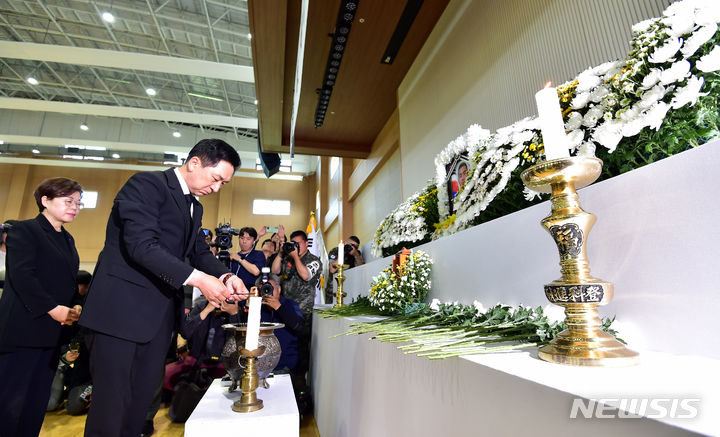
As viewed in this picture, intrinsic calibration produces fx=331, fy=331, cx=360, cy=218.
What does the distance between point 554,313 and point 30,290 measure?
211cm

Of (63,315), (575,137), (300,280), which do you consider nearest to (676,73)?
(575,137)

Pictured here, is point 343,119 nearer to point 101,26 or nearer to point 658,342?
point 658,342

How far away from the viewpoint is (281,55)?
11.8ft

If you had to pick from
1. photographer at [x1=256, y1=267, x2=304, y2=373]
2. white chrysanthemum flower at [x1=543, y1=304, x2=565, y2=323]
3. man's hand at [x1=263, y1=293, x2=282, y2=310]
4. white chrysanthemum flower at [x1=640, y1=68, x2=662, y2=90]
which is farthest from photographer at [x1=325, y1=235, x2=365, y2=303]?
white chrysanthemum flower at [x1=640, y1=68, x2=662, y2=90]

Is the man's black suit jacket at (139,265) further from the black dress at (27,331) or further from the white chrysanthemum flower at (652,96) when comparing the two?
the white chrysanthemum flower at (652,96)

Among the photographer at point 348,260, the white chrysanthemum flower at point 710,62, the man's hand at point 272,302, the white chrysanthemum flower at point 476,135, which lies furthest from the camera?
the photographer at point 348,260

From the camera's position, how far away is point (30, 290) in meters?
1.51

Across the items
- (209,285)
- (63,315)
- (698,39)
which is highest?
(698,39)

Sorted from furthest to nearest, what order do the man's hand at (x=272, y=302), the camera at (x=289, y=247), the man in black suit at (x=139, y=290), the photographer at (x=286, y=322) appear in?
1. the camera at (x=289, y=247)
2. the photographer at (x=286, y=322)
3. the man's hand at (x=272, y=302)
4. the man in black suit at (x=139, y=290)

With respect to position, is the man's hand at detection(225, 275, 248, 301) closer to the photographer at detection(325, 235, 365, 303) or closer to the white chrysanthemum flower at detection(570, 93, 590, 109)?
the white chrysanthemum flower at detection(570, 93, 590, 109)

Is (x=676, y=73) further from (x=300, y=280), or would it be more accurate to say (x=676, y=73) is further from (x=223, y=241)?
(x=300, y=280)

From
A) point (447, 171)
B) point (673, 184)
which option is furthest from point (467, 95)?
point (673, 184)

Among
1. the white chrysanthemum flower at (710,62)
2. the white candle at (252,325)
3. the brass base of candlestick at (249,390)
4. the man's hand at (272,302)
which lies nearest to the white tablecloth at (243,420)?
the brass base of candlestick at (249,390)

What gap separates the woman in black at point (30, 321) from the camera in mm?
1487
